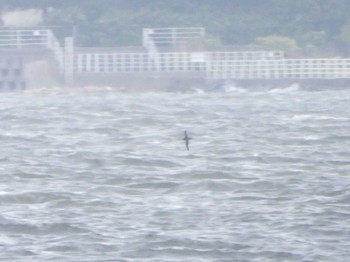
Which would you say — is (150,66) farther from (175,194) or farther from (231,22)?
(175,194)

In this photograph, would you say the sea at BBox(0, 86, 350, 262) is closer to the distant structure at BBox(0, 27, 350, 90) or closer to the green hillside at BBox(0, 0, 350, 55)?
the distant structure at BBox(0, 27, 350, 90)

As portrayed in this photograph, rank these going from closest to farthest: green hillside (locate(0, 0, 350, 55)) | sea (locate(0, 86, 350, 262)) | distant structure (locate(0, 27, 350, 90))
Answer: sea (locate(0, 86, 350, 262))
distant structure (locate(0, 27, 350, 90))
green hillside (locate(0, 0, 350, 55))

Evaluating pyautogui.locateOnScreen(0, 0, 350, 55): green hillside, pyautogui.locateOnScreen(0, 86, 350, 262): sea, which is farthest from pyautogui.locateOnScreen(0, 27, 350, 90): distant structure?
pyautogui.locateOnScreen(0, 86, 350, 262): sea

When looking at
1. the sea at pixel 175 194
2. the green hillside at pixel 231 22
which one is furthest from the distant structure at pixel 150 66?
the sea at pixel 175 194

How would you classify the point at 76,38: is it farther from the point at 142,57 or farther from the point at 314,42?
the point at 314,42

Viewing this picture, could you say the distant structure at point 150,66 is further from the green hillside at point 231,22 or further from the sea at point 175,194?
the sea at point 175,194

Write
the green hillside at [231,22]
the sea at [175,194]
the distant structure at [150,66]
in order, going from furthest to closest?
the green hillside at [231,22]
the distant structure at [150,66]
the sea at [175,194]

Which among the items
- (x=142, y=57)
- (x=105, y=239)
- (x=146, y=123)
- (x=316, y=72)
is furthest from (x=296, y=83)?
(x=105, y=239)
